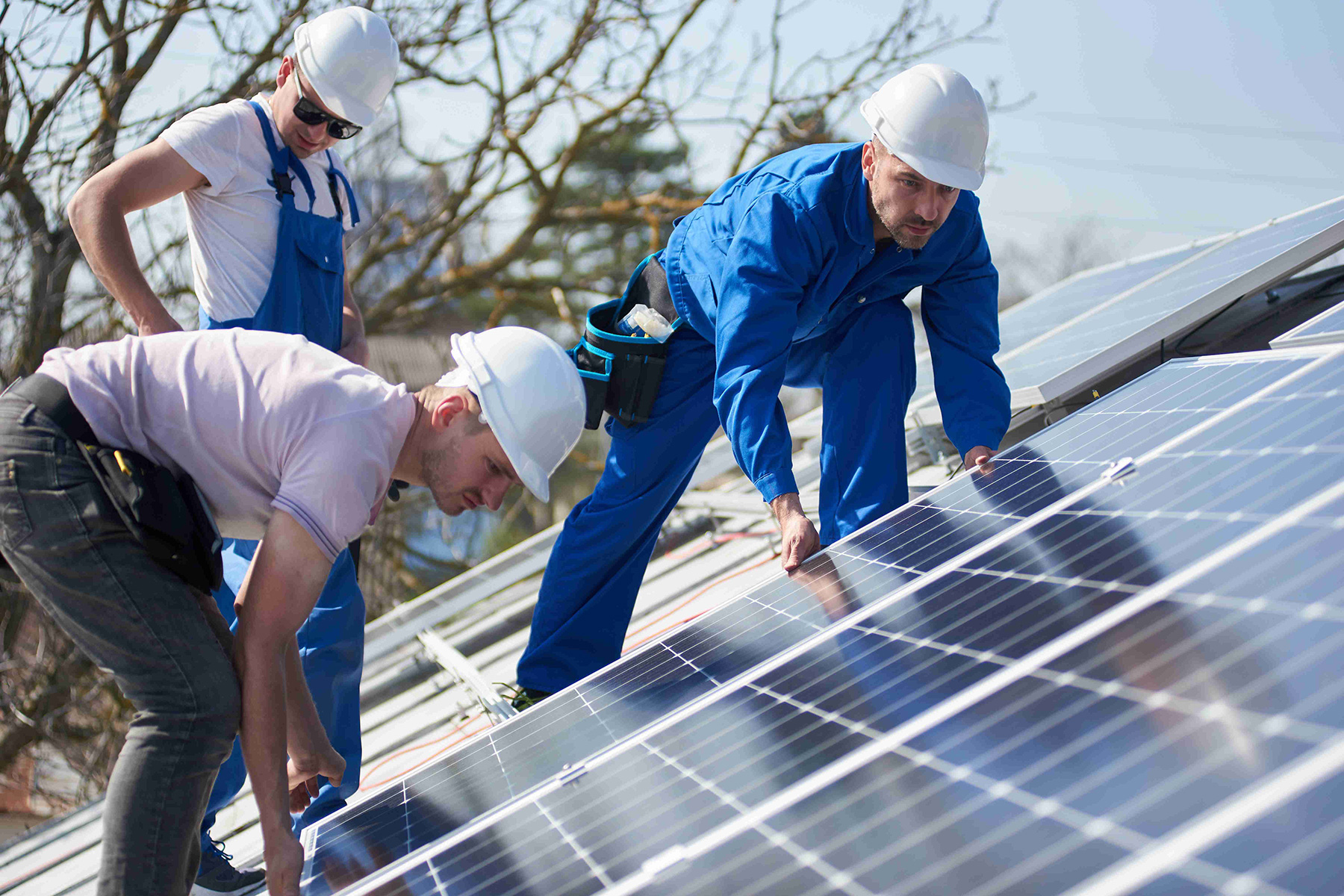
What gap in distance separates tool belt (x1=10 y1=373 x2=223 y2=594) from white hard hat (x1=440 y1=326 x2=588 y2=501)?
0.64 metres

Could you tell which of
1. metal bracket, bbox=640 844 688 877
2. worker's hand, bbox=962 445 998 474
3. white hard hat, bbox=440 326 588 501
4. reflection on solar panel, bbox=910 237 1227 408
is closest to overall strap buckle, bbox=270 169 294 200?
white hard hat, bbox=440 326 588 501

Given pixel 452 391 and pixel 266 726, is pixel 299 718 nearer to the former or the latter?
pixel 266 726

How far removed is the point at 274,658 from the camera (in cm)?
221

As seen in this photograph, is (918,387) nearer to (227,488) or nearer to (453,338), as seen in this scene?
(453,338)

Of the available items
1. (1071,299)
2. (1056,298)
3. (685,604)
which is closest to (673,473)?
(685,604)

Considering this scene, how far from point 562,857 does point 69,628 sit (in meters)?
1.21

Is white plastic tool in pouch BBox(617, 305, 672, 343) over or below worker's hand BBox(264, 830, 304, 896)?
over

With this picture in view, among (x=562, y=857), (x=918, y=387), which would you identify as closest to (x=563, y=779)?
(x=562, y=857)

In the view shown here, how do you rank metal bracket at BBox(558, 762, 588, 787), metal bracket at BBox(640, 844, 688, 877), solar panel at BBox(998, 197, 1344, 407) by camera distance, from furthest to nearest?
1. solar panel at BBox(998, 197, 1344, 407)
2. metal bracket at BBox(558, 762, 588, 787)
3. metal bracket at BBox(640, 844, 688, 877)

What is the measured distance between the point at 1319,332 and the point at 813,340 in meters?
1.78

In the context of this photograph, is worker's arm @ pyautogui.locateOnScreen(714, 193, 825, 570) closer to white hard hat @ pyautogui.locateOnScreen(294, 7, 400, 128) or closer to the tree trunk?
white hard hat @ pyautogui.locateOnScreen(294, 7, 400, 128)

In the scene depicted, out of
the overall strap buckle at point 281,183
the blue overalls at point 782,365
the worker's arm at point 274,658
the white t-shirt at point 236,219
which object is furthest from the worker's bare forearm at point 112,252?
the blue overalls at point 782,365

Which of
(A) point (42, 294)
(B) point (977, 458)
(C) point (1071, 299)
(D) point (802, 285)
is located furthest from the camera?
(A) point (42, 294)

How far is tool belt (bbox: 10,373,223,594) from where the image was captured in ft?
7.15
